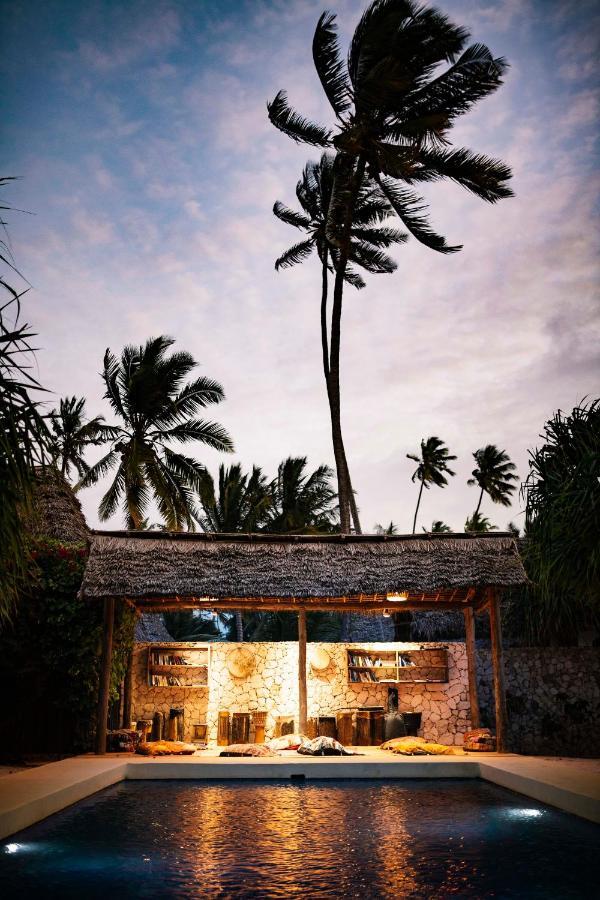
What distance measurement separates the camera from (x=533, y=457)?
9.01 meters

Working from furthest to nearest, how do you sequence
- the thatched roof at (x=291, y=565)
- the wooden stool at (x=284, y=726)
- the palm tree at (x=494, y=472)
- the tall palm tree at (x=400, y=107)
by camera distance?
the palm tree at (x=494, y=472)
the tall palm tree at (x=400, y=107)
the wooden stool at (x=284, y=726)
the thatched roof at (x=291, y=565)

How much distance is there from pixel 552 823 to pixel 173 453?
48.8ft

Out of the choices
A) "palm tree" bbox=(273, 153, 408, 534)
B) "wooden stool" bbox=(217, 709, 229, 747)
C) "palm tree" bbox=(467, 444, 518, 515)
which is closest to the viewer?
"wooden stool" bbox=(217, 709, 229, 747)

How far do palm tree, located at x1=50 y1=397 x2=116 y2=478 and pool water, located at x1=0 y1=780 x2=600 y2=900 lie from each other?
12.9m

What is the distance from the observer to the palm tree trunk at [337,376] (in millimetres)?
16859

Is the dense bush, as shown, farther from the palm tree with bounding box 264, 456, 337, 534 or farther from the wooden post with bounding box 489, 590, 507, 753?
the palm tree with bounding box 264, 456, 337, 534

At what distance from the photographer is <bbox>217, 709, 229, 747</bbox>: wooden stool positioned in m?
12.0

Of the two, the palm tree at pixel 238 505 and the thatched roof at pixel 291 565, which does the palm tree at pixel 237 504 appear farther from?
the thatched roof at pixel 291 565

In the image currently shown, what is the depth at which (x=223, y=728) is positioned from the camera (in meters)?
12.1

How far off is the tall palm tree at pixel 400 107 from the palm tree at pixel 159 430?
439 centimetres

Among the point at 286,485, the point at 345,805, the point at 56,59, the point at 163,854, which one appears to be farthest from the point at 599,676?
the point at 286,485

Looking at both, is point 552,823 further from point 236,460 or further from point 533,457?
point 236,460

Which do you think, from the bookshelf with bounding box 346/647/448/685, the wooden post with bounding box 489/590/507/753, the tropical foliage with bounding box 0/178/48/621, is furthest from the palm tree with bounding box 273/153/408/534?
the tropical foliage with bounding box 0/178/48/621

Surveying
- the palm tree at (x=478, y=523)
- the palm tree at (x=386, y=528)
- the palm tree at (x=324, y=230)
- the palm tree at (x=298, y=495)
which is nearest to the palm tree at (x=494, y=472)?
the palm tree at (x=478, y=523)
